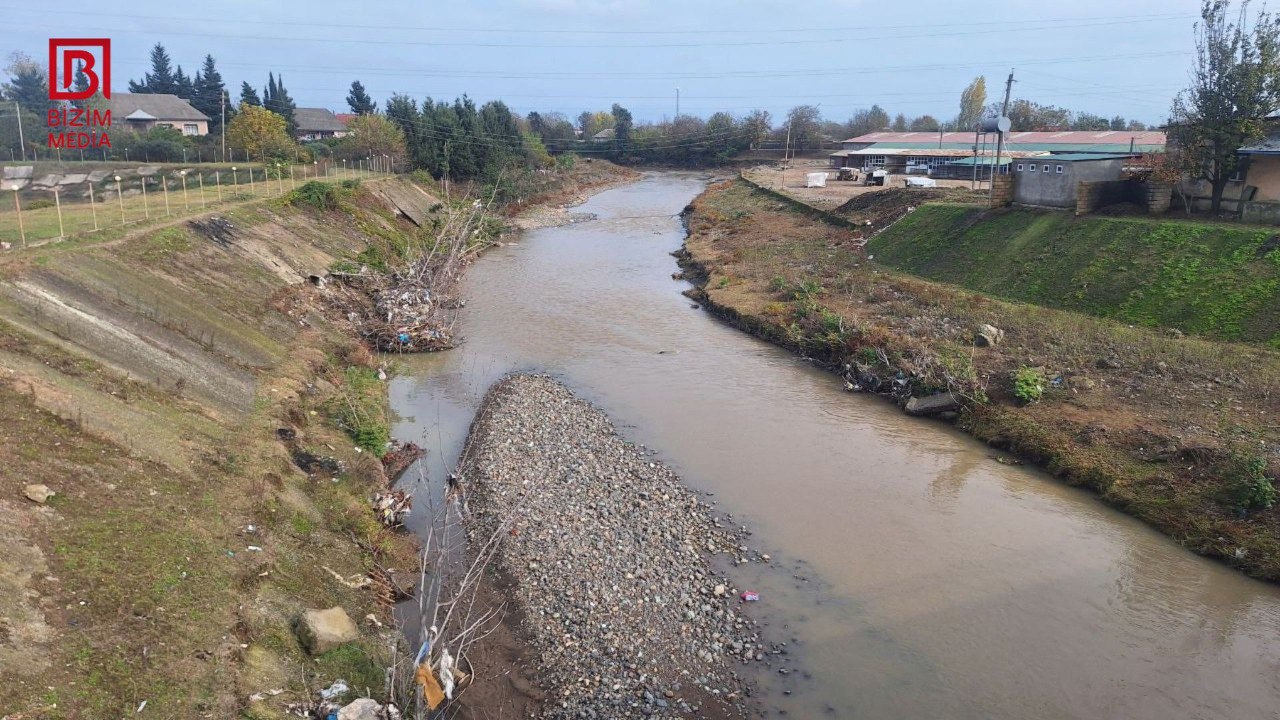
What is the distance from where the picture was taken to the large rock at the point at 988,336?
22.1 meters

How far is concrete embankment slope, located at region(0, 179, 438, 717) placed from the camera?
808cm

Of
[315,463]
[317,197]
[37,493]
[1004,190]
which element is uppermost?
[1004,190]

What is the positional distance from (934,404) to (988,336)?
3.79 m

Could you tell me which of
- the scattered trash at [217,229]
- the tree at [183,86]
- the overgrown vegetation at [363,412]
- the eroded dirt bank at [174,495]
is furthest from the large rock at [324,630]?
the tree at [183,86]

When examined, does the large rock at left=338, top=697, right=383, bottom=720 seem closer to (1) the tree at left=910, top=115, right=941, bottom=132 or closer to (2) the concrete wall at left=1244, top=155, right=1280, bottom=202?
(2) the concrete wall at left=1244, top=155, right=1280, bottom=202

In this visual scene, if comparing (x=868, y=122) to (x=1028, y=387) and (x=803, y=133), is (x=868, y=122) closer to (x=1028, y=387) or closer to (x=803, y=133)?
(x=803, y=133)

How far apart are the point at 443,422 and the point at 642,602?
918 centimetres

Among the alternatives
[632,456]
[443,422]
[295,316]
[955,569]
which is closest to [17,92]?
[295,316]

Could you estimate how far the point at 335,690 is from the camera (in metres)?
8.88

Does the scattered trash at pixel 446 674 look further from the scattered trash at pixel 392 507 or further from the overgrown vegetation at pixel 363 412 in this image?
the overgrown vegetation at pixel 363 412

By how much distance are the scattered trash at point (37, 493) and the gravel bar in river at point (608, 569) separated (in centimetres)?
621

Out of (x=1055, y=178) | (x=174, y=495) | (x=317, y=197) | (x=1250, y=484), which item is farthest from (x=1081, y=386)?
(x=317, y=197)

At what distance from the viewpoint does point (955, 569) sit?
43.8ft

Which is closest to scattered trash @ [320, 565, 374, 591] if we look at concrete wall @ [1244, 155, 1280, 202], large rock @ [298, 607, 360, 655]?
large rock @ [298, 607, 360, 655]
